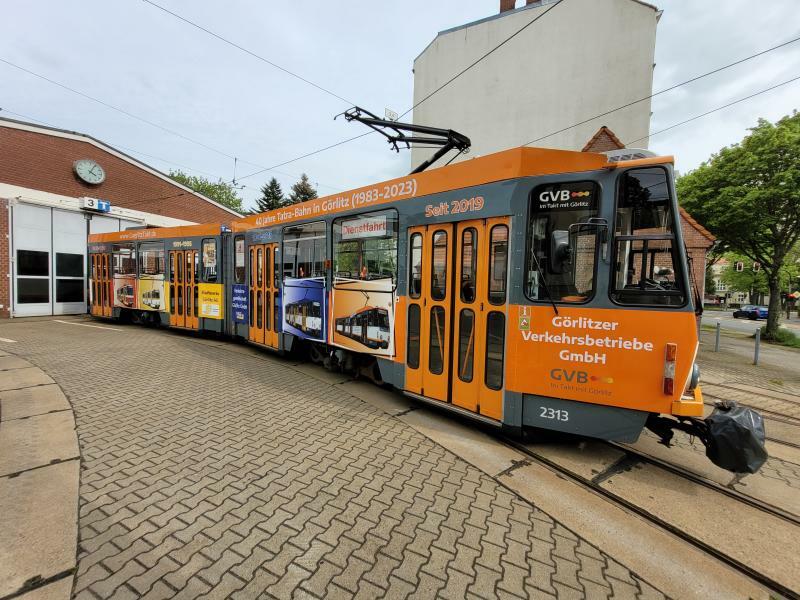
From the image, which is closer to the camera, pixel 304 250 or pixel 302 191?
pixel 304 250

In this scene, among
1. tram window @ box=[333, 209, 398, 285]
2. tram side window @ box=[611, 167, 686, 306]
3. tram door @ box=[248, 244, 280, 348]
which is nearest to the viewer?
tram side window @ box=[611, 167, 686, 306]

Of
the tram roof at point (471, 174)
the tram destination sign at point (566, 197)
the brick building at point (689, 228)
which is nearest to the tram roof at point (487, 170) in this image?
the tram roof at point (471, 174)

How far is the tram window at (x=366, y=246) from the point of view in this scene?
17.7 ft

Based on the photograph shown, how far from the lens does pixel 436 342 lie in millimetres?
4863

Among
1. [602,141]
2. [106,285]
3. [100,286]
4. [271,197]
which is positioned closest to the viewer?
[602,141]

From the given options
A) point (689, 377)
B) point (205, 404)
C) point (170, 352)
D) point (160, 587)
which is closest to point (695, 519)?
point (689, 377)

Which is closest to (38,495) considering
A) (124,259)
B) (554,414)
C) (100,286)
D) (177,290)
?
(554,414)

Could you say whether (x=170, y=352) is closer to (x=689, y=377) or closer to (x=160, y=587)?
(x=160, y=587)

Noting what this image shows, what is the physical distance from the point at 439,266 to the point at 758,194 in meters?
15.5

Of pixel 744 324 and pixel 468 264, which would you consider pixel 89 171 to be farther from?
pixel 744 324

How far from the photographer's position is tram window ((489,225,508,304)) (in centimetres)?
416

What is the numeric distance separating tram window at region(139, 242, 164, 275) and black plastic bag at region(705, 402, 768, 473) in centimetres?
1363

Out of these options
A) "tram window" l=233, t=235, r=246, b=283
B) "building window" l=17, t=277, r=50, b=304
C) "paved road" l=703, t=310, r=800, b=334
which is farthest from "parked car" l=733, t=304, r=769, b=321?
"building window" l=17, t=277, r=50, b=304

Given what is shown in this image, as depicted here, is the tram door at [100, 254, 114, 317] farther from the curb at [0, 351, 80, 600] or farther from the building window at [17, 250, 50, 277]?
the curb at [0, 351, 80, 600]
